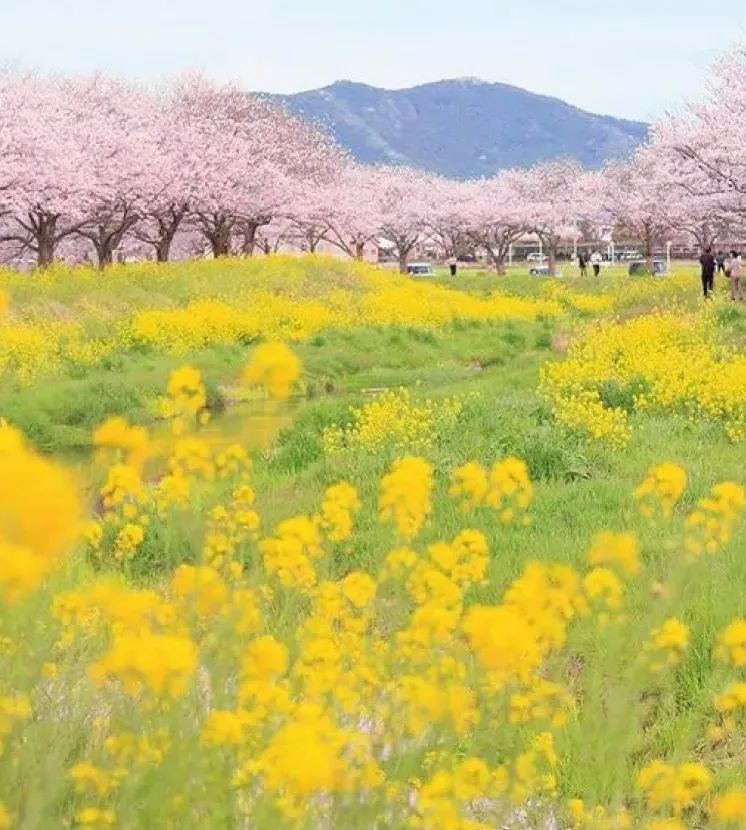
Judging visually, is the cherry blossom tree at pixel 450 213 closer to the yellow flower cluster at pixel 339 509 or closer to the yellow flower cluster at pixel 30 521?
the yellow flower cluster at pixel 339 509

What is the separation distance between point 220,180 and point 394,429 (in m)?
27.0

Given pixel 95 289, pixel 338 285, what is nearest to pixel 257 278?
pixel 338 285

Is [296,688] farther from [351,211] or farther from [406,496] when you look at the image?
[351,211]

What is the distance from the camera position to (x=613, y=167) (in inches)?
2977

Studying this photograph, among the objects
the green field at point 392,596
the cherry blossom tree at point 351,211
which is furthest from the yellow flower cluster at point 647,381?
the cherry blossom tree at point 351,211

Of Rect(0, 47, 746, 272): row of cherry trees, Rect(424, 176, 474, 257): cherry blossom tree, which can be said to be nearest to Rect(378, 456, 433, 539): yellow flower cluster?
Rect(0, 47, 746, 272): row of cherry trees

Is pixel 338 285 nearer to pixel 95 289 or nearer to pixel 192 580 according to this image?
pixel 95 289

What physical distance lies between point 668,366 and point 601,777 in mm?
10616

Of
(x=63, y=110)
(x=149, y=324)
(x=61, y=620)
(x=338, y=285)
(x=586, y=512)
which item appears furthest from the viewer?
(x=63, y=110)

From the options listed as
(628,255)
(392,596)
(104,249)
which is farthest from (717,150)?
(628,255)

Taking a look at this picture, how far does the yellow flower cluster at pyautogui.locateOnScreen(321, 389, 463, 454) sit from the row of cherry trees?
14.8m

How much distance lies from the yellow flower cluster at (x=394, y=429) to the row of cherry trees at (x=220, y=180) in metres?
14.8

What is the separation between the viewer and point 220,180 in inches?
1432

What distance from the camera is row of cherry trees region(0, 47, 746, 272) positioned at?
2797 cm
